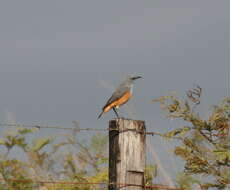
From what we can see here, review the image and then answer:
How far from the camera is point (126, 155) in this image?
707 centimetres

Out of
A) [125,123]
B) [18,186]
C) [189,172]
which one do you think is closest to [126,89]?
[18,186]

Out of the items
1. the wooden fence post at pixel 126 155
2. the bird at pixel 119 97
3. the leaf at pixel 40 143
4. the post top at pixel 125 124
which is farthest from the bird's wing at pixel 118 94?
the wooden fence post at pixel 126 155

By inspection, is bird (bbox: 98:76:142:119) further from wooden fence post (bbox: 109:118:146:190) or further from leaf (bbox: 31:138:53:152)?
wooden fence post (bbox: 109:118:146:190)

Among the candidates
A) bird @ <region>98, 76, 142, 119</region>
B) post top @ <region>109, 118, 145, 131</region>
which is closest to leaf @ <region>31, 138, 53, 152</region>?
bird @ <region>98, 76, 142, 119</region>

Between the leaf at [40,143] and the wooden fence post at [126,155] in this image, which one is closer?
the wooden fence post at [126,155]

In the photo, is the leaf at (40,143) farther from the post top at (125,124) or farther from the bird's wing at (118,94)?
the post top at (125,124)

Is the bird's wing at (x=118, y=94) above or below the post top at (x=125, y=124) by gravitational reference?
above

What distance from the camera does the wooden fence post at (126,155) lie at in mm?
7074

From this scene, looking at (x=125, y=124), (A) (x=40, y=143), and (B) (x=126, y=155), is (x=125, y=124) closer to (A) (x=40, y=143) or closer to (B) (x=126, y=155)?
(B) (x=126, y=155)

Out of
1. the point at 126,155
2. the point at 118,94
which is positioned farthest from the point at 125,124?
the point at 118,94

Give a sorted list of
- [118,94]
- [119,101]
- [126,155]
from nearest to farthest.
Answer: [126,155], [119,101], [118,94]

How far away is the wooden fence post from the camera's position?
7.07m

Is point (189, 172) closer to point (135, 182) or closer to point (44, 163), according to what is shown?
point (135, 182)

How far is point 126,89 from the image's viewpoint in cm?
1280
